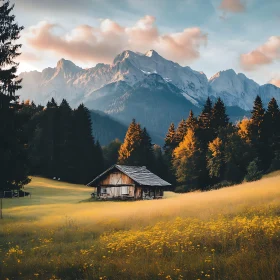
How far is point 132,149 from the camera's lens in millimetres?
81250

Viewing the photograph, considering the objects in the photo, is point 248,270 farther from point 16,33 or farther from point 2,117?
point 16,33

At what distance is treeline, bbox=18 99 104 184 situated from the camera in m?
81.3

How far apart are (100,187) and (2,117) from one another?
3111 centimetres

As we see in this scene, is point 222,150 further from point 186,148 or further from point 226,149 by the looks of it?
point 186,148

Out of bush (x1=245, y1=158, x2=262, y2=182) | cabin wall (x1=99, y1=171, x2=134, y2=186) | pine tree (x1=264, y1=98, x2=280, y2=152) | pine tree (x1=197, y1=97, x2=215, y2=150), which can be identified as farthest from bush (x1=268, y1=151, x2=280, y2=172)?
cabin wall (x1=99, y1=171, x2=134, y2=186)

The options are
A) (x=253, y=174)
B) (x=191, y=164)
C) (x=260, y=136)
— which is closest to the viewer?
(x=253, y=174)

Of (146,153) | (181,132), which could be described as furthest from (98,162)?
(181,132)

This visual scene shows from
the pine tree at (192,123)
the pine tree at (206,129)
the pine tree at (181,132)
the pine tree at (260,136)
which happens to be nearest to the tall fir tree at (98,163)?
the pine tree at (181,132)

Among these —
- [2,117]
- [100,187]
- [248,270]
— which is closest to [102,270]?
[248,270]

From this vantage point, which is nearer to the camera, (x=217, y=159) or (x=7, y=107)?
(x=7, y=107)

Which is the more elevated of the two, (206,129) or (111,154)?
(206,129)

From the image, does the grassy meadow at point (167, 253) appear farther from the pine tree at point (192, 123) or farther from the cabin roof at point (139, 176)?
the pine tree at point (192, 123)

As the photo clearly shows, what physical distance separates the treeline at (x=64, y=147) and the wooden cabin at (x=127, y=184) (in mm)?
28184

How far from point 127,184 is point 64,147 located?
1391 inches
